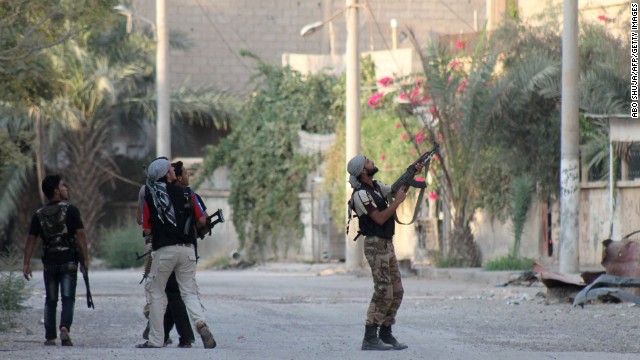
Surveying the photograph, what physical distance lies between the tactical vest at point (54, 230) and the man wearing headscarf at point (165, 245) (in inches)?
49.5

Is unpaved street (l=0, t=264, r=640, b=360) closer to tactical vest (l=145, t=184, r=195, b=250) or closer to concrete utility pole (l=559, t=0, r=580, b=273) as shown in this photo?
tactical vest (l=145, t=184, r=195, b=250)

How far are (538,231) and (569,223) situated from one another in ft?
15.8

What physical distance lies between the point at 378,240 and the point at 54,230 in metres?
3.25

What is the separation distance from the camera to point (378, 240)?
36.0 feet

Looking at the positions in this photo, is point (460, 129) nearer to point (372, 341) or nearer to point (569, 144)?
point (569, 144)

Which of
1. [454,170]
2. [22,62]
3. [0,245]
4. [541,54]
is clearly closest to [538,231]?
[454,170]

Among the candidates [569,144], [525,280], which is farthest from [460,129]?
[525,280]

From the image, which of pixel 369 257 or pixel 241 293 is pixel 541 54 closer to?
pixel 241 293

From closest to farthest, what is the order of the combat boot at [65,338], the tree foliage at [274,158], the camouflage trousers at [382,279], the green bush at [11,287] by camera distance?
the camouflage trousers at [382,279], the combat boot at [65,338], the green bush at [11,287], the tree foliage at [274,158]

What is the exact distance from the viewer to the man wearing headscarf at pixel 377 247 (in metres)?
10.9

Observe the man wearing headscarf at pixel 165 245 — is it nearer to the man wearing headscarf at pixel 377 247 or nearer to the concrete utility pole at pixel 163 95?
the man wearing headscarf at pixel 377 247

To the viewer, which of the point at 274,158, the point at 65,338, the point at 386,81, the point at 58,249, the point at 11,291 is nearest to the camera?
the point at 65,338

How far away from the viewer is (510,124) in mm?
24672

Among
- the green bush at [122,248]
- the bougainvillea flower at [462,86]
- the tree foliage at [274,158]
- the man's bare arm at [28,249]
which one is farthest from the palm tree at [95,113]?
the man's bare arm at [28,249]
